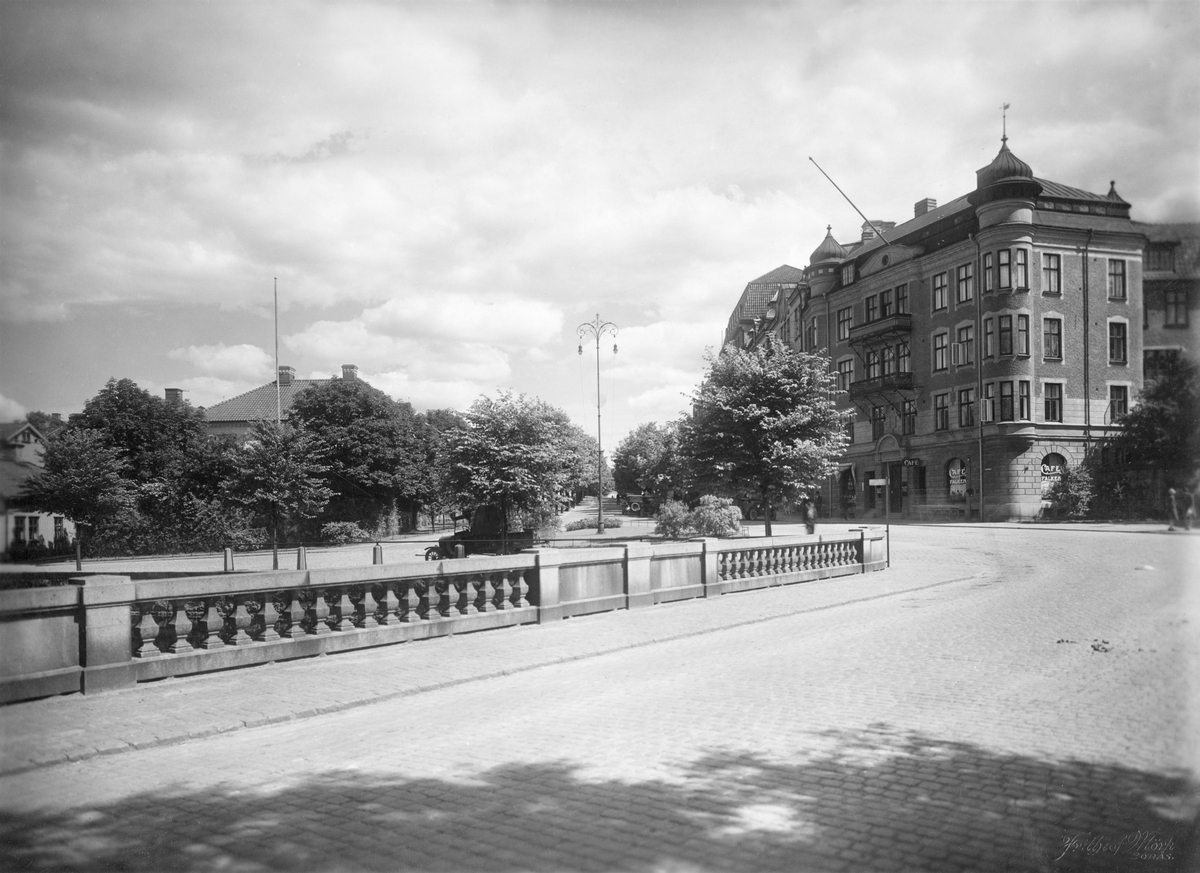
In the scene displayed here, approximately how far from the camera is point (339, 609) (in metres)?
9.69

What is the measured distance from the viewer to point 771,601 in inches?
602

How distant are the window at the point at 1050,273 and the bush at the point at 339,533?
39881 millimetres

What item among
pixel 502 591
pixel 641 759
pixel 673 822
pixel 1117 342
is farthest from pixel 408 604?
pixel 1117 342

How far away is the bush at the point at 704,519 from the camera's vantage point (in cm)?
3381

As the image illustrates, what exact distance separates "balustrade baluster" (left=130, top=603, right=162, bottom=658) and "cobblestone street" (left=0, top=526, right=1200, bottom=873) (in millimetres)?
364

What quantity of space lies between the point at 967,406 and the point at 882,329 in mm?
29024

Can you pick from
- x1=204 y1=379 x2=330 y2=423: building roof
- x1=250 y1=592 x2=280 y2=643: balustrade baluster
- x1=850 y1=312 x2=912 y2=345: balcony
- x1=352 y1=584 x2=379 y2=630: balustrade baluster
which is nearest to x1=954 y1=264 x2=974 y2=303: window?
x1=352 y1=584 x2=379 y2=630: balustrade baluster

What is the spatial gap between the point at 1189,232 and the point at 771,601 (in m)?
11.6

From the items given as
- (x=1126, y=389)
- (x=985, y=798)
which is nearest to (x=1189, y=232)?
(x=1126, y=389)

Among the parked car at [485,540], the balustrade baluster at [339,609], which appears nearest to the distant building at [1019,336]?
the balustrade baluster at [339,609]

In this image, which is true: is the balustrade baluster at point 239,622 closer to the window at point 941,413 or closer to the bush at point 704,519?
the window at point 941,413

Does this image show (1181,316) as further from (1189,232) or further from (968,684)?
(968,684)

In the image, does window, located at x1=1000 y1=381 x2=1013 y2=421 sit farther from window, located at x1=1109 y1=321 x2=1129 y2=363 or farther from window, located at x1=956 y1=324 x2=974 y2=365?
window, located at x1=1109 y1=321 x2=1129 y2=363

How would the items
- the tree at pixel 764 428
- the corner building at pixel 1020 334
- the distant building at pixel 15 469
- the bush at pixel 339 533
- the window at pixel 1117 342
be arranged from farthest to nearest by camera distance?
the bush at pixel 339 533, the tree at pixel 764 428, the corner building at pixel 1020 334, the window at pixel 1117 342, the distant building at pixel 15 469
